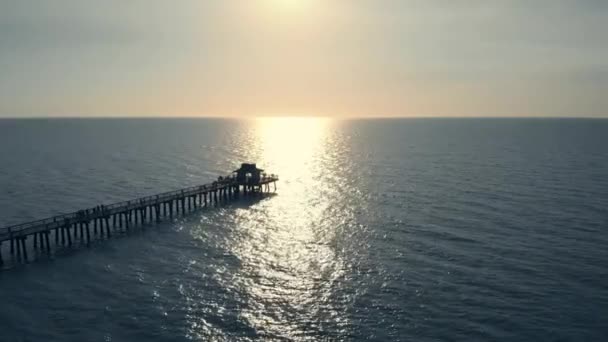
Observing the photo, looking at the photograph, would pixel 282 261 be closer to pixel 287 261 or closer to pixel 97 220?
pixel 287 261

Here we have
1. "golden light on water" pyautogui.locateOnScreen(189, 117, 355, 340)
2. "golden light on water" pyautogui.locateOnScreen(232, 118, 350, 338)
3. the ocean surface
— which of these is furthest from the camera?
"golden light on water" pyautogui.locateOnScreen(232, 118, 350, 338)

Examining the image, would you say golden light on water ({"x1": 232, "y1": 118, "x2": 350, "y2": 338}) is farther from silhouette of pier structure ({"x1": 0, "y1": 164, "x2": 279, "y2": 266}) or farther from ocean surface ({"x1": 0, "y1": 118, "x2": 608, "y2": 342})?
silhouette of pier structure ({"x1": 0, "y1": 164, "x2": 279, "y2": 266})

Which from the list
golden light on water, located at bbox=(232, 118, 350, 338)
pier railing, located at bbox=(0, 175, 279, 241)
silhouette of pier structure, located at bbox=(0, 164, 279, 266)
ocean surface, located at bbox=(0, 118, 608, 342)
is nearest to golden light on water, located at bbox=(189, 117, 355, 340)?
golden light on water, located at bbox=(232, 118, 350, 338)

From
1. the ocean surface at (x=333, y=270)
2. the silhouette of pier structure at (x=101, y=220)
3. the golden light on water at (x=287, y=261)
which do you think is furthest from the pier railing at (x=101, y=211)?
the golden light on water at (x=287, y=261)

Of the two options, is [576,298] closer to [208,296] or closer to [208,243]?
[208,296]

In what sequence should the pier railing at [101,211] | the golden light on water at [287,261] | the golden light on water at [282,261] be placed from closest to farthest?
1. the golden light on water at [282,261]
2. the golden light on water at [287,261]
3. the pier railing at [101,211]

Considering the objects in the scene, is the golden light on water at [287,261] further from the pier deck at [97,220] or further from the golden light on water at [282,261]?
the pier deck at [97,220]

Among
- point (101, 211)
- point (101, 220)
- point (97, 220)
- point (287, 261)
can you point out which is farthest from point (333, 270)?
point (97, 220)

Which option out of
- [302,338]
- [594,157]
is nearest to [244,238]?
[302,338]
